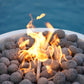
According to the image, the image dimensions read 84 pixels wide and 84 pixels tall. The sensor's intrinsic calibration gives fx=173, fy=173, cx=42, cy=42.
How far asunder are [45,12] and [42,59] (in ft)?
4.34

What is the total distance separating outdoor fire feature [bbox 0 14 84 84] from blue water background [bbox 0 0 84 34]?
878 millimetres

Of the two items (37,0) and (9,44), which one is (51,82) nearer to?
(9,44)

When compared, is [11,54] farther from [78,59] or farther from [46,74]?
[78,59]

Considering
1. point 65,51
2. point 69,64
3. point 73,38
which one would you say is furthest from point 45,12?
point 69,64

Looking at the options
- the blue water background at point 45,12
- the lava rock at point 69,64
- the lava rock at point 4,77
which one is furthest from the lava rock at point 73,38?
the blue water background at point 45,12

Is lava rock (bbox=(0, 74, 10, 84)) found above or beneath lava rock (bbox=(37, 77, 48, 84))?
above

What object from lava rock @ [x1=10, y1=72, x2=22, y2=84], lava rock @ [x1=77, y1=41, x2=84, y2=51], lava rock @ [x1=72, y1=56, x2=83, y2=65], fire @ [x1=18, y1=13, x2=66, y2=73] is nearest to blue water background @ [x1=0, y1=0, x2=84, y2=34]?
lava rock @ [x1=77, y1=41, x2=84, y2=51]

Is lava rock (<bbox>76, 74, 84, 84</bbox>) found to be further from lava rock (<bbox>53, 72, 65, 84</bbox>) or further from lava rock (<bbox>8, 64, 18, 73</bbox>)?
lava rock (<bbox>8, 64, 18, 73</bbox>)

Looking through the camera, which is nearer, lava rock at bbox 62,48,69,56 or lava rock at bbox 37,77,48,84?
lava rock at bbox 37,77,48,84

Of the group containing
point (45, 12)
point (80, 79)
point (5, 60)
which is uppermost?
point (45, 12)

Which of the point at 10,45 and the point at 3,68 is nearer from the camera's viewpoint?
the point at 3,68

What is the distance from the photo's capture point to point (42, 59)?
34.1 inches

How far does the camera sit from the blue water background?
1933mm

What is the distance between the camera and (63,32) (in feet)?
3.45
